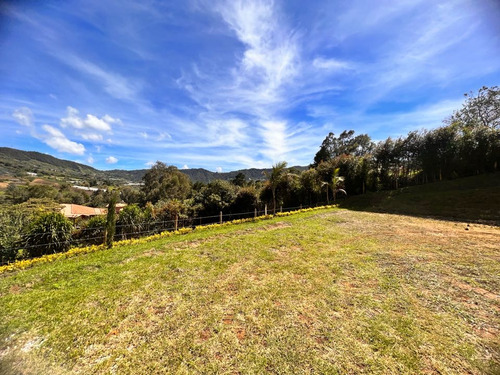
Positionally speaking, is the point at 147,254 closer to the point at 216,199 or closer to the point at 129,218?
the point at 129,218

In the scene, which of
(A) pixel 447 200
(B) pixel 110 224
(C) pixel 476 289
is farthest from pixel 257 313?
(A) pixel 447 200

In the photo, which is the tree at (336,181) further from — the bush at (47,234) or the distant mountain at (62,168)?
the distant mountain at (62,168)

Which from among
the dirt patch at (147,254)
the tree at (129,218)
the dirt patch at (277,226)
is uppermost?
the tree at (129,218)

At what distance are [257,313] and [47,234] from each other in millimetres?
8298

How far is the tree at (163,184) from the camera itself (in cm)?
3008

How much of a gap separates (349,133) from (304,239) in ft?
133

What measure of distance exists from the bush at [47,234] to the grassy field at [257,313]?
2.23 m

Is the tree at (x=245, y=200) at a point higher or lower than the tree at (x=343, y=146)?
lower

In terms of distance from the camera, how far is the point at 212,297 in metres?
3.71

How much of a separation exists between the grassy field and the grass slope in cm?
723

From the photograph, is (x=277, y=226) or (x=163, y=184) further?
(x=163, y=184)

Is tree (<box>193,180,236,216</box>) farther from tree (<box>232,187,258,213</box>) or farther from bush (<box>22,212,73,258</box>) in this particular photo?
bush (<box>22,212,73,258</box>)

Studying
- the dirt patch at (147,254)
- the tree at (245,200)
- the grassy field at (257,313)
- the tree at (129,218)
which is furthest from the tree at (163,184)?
the grassy field at (257,313)

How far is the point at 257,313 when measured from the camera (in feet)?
10.7
